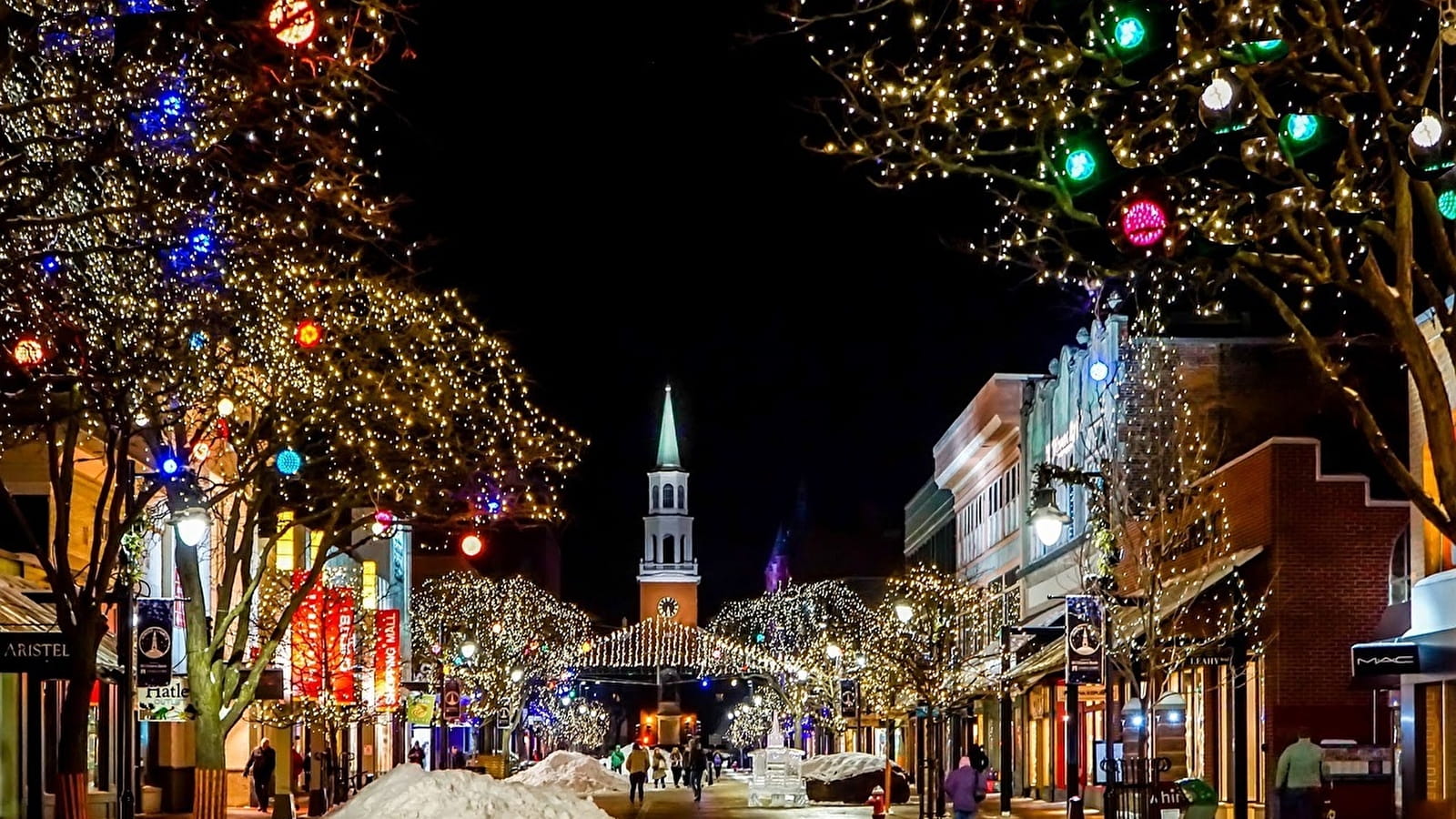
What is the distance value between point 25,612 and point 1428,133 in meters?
25.8

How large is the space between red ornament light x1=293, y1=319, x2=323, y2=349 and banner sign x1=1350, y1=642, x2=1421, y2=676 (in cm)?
1439

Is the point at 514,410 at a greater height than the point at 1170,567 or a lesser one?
greater

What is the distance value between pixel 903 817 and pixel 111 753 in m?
16.7

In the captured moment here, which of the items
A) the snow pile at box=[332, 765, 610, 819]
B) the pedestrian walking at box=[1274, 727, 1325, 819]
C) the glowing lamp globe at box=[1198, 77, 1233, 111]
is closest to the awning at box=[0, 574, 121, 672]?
the snow pile at box=[332, 765, 610, 819]

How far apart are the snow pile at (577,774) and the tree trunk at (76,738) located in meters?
44.3

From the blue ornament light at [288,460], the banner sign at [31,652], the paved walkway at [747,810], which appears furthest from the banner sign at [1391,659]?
the paved walkway at [747,810]

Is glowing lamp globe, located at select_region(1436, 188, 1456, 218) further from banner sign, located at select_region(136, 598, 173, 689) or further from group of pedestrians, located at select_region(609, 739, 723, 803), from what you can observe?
group of pedestrians, located at select_region(609, 739, 723, 803)

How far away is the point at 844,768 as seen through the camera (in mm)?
56719

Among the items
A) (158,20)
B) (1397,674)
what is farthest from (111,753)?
(158,20)

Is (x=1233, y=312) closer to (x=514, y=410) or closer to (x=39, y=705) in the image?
(x=514, y=410)

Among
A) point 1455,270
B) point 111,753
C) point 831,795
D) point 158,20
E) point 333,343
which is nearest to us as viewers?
point 1455,270

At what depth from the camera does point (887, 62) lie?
15.6m

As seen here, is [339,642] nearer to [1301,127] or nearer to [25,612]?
[25,612]

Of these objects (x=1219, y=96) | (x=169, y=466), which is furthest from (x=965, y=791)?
(x=1219, y=96)
